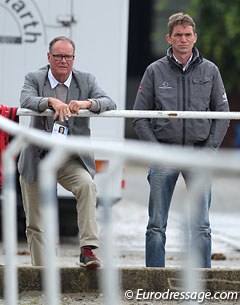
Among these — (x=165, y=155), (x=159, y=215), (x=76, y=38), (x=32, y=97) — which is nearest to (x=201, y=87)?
(x=159, y=215)

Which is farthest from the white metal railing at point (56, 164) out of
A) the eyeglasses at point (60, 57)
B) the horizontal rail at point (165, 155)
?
the eyeglasses at point (60, 57)

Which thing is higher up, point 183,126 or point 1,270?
point 183,126

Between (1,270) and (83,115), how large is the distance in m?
1.18

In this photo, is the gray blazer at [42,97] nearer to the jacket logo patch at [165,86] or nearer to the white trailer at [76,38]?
the jacket logo patch at [165,86]

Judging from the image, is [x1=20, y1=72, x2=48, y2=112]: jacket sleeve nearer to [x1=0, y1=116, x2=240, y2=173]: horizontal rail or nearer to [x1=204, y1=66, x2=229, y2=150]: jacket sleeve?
[x1=204, y1=66, x2=229, y2=150]: jacket sleeve

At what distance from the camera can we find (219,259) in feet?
31.6

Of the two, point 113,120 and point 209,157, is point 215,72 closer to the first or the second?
point 113,120

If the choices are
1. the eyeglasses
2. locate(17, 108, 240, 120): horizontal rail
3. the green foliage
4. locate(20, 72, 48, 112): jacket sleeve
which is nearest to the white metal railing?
locate(20, 72, 48, 112): jacket sleeve

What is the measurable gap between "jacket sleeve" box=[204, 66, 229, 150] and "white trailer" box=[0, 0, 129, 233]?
279 cm

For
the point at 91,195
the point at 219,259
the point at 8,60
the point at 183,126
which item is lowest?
the point at 219,259

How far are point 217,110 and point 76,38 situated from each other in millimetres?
3136

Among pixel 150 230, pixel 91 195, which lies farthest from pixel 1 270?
pixel 150 230

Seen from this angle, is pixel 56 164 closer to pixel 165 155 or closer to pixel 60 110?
pixel 165 155

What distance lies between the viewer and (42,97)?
6922 millimetres
